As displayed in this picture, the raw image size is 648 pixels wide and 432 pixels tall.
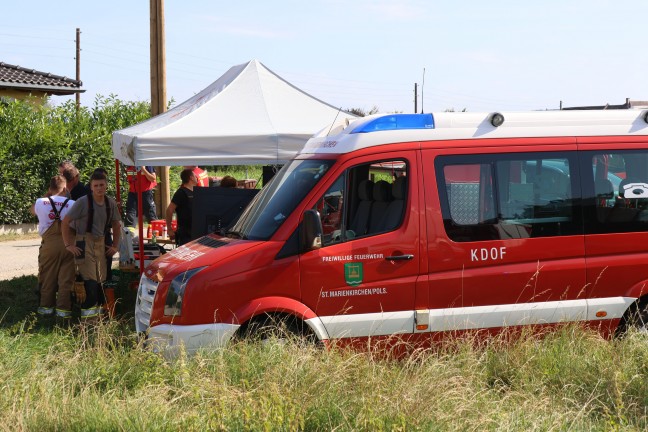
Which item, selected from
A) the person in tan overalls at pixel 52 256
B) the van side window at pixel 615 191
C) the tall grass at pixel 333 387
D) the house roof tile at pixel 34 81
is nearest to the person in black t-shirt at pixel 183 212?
the person in tan overalls at pixel 52 256

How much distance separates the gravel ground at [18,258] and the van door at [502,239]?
8222 mm

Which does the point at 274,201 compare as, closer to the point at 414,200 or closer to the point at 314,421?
the point at 414,200

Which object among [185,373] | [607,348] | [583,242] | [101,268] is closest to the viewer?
[185,373]

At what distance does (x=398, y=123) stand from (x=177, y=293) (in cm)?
231

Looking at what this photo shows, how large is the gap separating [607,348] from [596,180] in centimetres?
153

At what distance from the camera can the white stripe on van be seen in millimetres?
7309

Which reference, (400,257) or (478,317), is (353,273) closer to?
(400,257)

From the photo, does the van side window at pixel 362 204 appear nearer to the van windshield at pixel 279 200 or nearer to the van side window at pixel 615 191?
the van windshield at pixel 279 200

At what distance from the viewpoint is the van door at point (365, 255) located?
7.26 m

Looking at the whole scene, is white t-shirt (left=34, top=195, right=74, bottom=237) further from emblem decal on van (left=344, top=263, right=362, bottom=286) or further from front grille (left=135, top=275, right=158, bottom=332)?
emblem decal on van (left=344, top=263, right=362, bottom=286)

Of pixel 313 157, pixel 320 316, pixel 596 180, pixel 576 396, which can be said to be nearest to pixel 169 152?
pixel 313 157

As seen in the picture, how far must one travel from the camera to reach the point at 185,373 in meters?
5.77

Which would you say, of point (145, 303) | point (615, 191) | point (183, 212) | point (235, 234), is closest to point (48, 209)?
point (183, 212)

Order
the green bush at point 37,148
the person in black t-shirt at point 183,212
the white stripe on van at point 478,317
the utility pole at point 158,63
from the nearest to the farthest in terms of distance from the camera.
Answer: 1. the white stripe on van at point 478,317
2. the person in black t-shirt at point 183,212
3. the utility pole at point 158,63
4. the green bush at point 37,148
